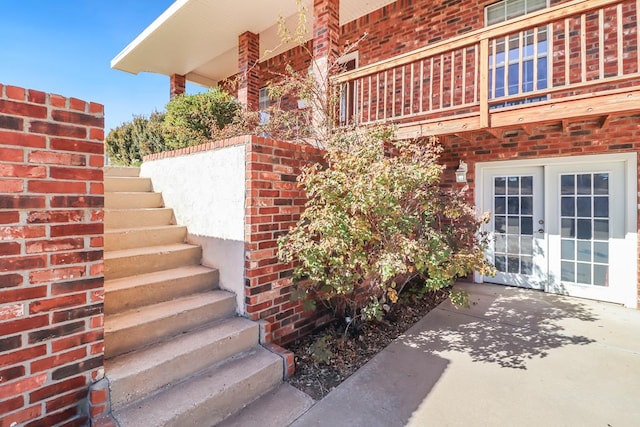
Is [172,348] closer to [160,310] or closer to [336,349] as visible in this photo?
[160,310]

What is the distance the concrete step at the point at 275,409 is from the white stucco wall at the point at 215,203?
32.4 inches

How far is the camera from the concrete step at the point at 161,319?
230cm

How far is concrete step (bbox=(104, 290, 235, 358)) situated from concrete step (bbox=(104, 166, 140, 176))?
250 centimetres

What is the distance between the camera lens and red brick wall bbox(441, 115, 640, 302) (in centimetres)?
453

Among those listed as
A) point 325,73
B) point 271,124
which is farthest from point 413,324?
point 325,73

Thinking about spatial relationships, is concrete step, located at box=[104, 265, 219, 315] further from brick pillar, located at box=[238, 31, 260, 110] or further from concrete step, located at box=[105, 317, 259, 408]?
brick pillar, located at box=[238, 31, 260, 110]

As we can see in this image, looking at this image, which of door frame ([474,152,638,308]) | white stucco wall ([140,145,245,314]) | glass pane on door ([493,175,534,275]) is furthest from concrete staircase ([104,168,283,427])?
door frame ([474,152,638,308])

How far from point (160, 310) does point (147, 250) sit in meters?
0.85

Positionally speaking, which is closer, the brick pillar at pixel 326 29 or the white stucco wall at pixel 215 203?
the white stucco wall at pixel 215 203

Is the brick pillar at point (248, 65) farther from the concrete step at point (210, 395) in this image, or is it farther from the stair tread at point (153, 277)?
the concrete step at point (210, 395)

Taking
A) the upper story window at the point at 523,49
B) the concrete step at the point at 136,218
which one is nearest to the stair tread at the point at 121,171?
the concrete step at the point at 136,218

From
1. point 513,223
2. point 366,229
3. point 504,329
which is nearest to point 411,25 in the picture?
point 513,223

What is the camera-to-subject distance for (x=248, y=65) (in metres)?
7.48

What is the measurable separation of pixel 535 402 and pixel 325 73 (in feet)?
Result: 16.3
